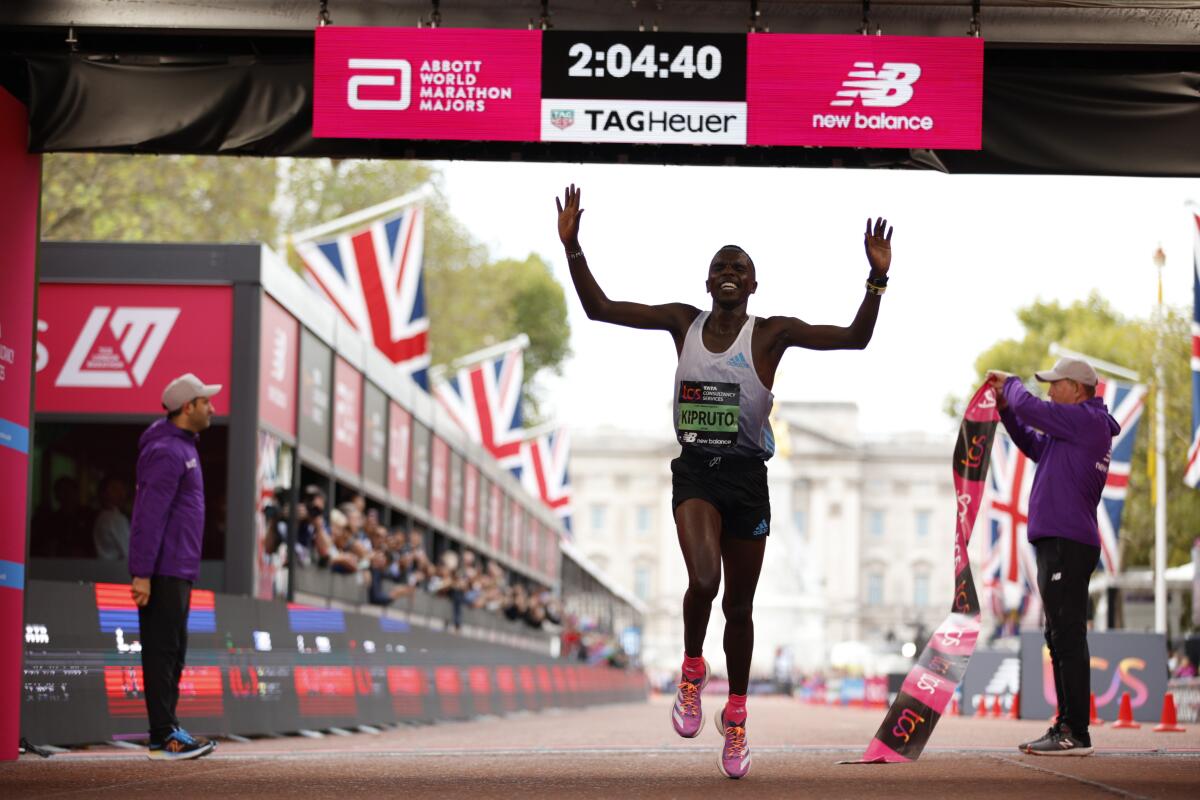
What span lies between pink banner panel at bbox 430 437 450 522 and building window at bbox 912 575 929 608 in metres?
118

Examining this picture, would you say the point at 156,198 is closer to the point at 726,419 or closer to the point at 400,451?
the point at 400,451

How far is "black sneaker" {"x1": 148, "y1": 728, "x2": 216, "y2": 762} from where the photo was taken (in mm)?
10414

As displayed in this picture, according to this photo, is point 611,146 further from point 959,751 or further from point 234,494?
point 234,494

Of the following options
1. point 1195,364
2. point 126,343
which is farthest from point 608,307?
point 1195,364

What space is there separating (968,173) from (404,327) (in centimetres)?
2008

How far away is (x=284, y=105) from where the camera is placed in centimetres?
1055

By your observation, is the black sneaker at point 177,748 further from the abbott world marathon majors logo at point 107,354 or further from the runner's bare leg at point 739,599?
the abbott world marathon majors logo at point 107,354

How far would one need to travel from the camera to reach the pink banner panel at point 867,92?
9883mm

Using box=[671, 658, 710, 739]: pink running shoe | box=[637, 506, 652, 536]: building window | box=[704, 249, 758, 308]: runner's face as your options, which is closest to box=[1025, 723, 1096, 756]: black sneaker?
box=[671, 658, 710, 739]: pink running shoe

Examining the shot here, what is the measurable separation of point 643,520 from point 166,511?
138 meters

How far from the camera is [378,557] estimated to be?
22906mm

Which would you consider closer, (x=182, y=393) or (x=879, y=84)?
(x=879, y=84)

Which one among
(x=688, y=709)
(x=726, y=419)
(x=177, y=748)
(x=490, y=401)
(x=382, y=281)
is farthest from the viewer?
(x=490, y=401)

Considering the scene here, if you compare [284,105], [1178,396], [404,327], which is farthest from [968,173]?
[1178,396]
